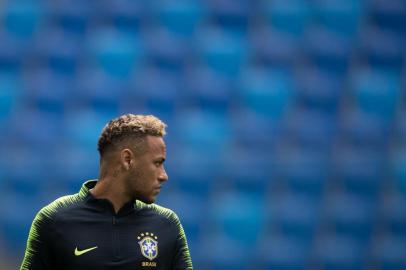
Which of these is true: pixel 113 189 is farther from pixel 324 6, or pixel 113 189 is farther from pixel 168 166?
pixel 324 6

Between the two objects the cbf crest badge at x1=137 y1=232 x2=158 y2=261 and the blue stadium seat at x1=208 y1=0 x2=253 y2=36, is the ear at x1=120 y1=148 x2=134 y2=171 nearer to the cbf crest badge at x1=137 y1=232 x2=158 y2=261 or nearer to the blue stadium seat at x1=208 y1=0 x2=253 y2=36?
the cbf crest badge at x1=137 y1=232 x2=158 y2=261

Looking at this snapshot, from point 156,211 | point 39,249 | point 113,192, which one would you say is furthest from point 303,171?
point 39,249

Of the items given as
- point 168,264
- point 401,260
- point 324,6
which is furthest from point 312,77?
point 168,264

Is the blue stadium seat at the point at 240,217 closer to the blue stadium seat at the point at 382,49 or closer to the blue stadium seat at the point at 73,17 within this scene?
the blue stadium seat at the point at 382,49

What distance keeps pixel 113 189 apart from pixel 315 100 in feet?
20.6

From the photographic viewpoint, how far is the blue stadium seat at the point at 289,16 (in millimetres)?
9352

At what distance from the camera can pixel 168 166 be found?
8.78 meters

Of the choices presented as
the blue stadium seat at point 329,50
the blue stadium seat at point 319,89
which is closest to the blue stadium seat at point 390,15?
the blue stadium seat at point 329,50

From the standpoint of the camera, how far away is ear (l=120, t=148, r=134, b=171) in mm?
3076

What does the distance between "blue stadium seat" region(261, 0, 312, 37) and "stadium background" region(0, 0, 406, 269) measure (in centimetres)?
1

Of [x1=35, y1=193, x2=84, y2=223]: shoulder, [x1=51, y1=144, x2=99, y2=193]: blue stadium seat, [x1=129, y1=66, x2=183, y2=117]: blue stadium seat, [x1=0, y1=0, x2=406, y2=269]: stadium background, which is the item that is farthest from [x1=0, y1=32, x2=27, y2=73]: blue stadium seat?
[x1=35, y1=193, x2=84, y2=223]: shoulder

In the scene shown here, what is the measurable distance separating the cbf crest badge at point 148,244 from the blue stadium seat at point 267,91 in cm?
604

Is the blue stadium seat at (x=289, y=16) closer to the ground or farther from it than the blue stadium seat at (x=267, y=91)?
farther from it

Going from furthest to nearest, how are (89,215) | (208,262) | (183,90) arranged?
(183,90)
(208,262)
(89,215)
